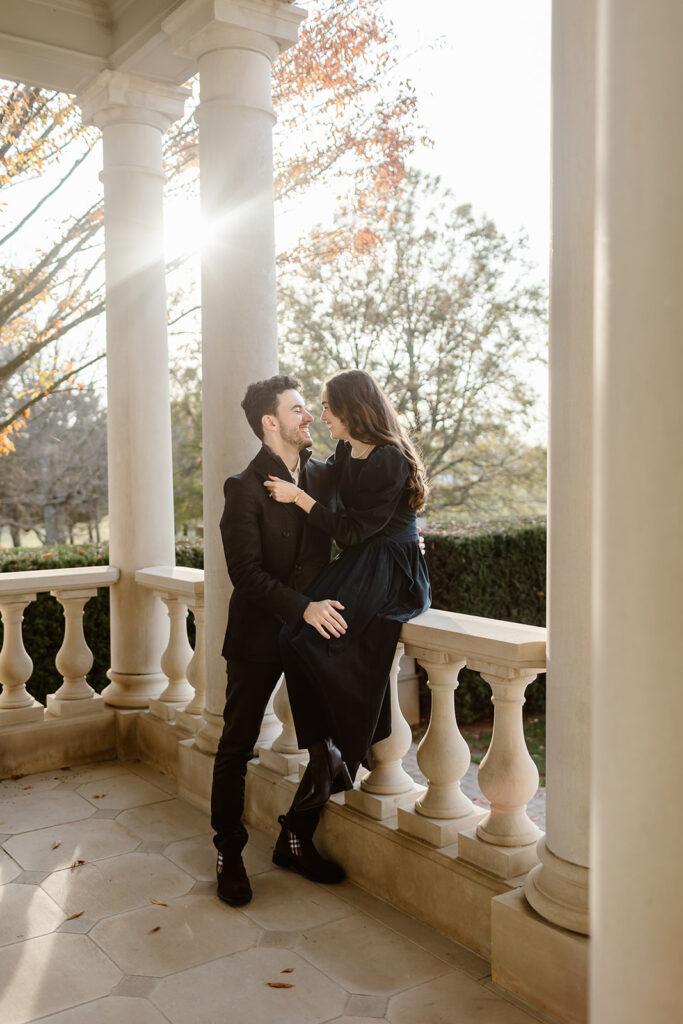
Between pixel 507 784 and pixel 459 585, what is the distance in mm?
5626

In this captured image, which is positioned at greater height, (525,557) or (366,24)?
(366,24)

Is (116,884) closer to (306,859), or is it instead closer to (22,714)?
(306,859)

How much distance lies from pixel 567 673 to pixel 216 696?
8.21ft

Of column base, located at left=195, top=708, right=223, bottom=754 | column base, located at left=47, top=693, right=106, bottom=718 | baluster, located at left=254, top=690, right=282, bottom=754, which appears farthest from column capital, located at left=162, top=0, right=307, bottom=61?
column base, located at left=47, top=693, right=106, bottom=718

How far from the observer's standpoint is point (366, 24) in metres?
9.54

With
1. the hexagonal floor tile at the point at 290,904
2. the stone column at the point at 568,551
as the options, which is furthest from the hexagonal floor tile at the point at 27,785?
the stone column at the point at 568,551

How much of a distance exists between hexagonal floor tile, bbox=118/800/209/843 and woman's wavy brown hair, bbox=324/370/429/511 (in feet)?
7.30

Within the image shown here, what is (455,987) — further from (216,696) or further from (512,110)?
(512,110)

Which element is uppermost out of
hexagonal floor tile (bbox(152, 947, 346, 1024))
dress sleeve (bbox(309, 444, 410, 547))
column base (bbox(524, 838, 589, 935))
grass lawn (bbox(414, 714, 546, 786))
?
dress sleeve (bbox(309, 444, 410, 547))

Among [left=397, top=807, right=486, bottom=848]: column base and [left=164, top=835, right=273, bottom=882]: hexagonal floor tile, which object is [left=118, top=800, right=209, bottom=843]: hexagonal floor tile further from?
[left=397, top=807, right=486, bottom=848]: column base

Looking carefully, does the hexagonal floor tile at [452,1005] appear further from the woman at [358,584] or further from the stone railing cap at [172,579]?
the stone railing cap at [172,579]

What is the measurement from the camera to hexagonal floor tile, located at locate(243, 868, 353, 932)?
3814 millimetres

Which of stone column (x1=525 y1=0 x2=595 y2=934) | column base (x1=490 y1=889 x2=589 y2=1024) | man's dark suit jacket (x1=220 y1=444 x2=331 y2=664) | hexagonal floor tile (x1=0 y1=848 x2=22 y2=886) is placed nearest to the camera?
stone column (x1=525 y1=0 x2=595 y2=934)

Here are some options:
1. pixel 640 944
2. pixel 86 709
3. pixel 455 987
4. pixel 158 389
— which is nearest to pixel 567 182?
pixel 640 944
